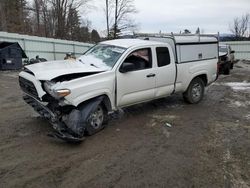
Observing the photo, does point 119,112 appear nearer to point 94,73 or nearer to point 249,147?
point 94,73

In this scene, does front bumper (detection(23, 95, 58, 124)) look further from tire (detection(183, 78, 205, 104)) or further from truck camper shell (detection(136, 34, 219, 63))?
tire (detection(183, 78, 205, 104))

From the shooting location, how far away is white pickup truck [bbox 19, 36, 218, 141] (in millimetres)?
5781

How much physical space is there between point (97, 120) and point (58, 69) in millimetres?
1299

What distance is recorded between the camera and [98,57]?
7441 mm

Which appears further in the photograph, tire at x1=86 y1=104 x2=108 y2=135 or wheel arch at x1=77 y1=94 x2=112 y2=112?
wheel arch at x1=77 y1=94 x2=112 y2=112

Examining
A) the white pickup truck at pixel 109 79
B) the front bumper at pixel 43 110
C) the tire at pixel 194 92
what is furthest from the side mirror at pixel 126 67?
the tire at pixel 194 92

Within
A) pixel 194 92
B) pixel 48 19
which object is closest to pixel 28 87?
pixel 194 92

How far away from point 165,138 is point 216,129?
1455mm

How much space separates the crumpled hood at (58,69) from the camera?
19.2ft

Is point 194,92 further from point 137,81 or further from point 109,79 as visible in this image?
point 109,79

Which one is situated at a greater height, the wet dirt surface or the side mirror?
the side mirror

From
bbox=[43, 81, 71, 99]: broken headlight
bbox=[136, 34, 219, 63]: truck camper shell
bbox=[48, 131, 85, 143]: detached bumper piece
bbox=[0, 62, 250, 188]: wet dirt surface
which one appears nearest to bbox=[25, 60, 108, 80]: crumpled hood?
bbox=[43, 81, 71, 99]: broken headlight

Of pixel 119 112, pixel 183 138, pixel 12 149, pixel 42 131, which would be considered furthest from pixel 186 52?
pixel 12 149

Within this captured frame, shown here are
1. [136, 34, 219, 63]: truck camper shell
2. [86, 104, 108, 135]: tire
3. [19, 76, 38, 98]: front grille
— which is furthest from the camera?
[136, 34, 219, 63]: truck camper shell
